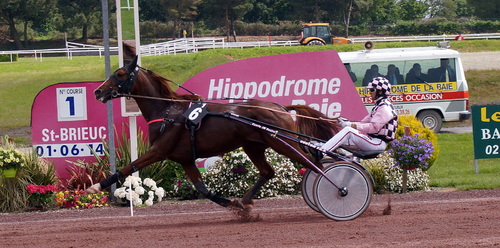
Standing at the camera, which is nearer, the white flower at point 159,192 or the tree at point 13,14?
the white flower at point 159,192

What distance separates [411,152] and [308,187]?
3073mm

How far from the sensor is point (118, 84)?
27.7 ft

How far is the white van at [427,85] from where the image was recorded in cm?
2041

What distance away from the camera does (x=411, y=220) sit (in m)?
7.92

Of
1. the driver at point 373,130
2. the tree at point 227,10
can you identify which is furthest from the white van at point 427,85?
the tree at point 227,10

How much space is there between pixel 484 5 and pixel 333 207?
56.2 m

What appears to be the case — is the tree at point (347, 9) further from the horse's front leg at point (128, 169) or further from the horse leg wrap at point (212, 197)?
the horse's front leg at point (128, 169)

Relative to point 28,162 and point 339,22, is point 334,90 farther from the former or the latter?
point 339,22

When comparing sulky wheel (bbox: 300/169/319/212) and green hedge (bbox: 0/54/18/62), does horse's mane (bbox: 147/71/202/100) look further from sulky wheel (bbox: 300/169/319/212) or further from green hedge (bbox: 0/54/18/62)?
green hedge (bbox: 0/54/18/62)

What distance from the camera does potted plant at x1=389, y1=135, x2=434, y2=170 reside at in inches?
434

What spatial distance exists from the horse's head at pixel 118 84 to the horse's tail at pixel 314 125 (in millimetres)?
1928

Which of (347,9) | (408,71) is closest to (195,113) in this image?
(408,71)

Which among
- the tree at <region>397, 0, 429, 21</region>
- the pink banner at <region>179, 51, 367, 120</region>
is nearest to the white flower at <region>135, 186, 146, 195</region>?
the pink banner at <region>179, 51, 367, 120</region>

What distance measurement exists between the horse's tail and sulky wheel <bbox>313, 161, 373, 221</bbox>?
0.77 meters
